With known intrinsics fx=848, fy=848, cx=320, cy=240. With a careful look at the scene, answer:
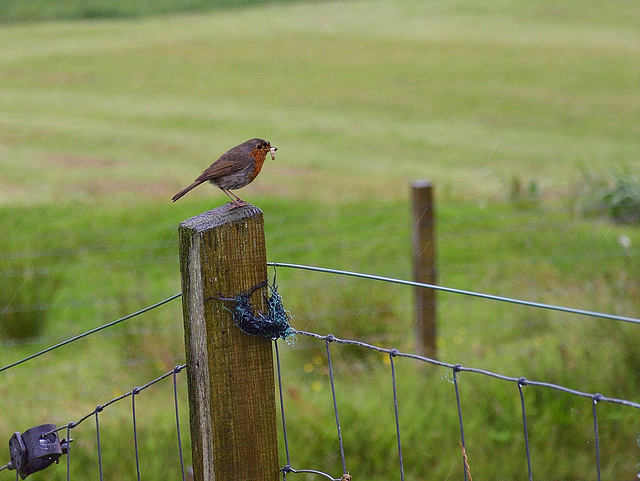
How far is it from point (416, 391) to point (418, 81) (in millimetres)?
12615

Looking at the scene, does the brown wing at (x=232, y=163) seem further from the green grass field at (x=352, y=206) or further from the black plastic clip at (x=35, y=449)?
the green grass field at (x=352, y=206)

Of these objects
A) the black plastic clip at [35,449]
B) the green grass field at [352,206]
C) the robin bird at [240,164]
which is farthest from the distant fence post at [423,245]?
the black plastic clip at [35,449]

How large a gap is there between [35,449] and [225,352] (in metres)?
0.70

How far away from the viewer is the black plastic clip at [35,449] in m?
2.22

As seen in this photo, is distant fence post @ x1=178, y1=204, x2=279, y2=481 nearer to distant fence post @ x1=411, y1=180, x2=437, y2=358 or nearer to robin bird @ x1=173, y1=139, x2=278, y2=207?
robin bird @ x1=173, y1=139, x2=278, y2=207

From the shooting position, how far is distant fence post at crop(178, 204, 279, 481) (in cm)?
187

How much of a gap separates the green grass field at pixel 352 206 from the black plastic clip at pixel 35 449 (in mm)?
1393

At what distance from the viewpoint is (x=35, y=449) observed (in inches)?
87.3

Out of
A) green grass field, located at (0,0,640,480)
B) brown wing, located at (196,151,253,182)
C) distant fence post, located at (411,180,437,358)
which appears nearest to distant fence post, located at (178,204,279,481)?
brown wing, located at (196,151,253,182)

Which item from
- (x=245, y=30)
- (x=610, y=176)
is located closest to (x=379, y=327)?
(x=610, y=176)

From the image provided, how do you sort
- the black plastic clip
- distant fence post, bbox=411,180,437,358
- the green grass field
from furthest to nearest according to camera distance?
distant fence post, bbox=411,180,437,358 < the green grass field < the black plastic clip

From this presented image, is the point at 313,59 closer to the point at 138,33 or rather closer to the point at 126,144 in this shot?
the point at 138,33

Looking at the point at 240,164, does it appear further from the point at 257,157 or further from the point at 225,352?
the point at 225,352

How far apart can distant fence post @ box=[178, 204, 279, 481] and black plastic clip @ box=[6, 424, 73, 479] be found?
0.52 metres
